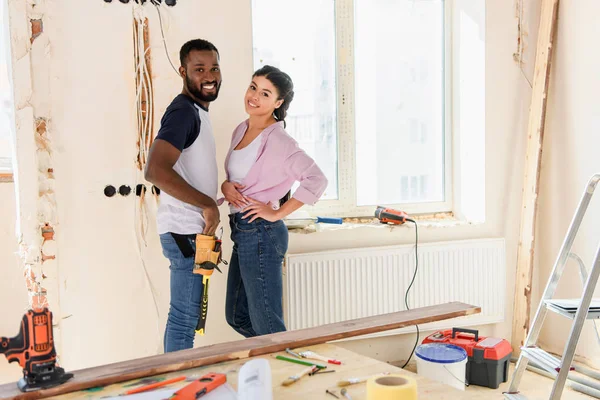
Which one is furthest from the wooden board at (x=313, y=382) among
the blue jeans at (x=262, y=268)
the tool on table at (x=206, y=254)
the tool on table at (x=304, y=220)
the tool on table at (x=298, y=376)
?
the tool on table at (x=304, y=220)

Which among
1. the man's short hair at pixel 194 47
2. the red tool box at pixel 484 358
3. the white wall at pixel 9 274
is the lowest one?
the red tool box at pixel 484 358

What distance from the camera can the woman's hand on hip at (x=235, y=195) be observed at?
228cm

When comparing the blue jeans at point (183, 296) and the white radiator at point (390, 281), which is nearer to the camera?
the blue jeans at point (183, 296)

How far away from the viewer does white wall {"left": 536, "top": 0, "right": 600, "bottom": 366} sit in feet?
10.3

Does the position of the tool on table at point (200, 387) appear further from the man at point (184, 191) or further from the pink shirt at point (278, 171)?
the pink shirt at point (278, 171)

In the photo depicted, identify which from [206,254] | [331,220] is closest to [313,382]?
[206,254]

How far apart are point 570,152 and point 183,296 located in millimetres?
2306

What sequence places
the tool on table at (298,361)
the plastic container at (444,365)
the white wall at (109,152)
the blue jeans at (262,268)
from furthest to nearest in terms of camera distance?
the plastic container at (444,365) → the white wall at (109,152) → the blue jeans at (262,268) → the tool on table at (298,361)

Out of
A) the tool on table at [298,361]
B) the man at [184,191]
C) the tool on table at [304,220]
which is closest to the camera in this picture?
the tool on table at [298,361]

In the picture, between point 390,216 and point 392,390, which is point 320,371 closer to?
point 392,390

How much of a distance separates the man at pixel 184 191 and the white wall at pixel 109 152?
1.81 ft

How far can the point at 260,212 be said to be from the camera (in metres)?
2.25

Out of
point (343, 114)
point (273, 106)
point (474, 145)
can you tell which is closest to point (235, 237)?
point (273, 106)

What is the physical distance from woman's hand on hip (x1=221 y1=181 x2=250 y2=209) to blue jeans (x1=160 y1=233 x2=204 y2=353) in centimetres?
25
